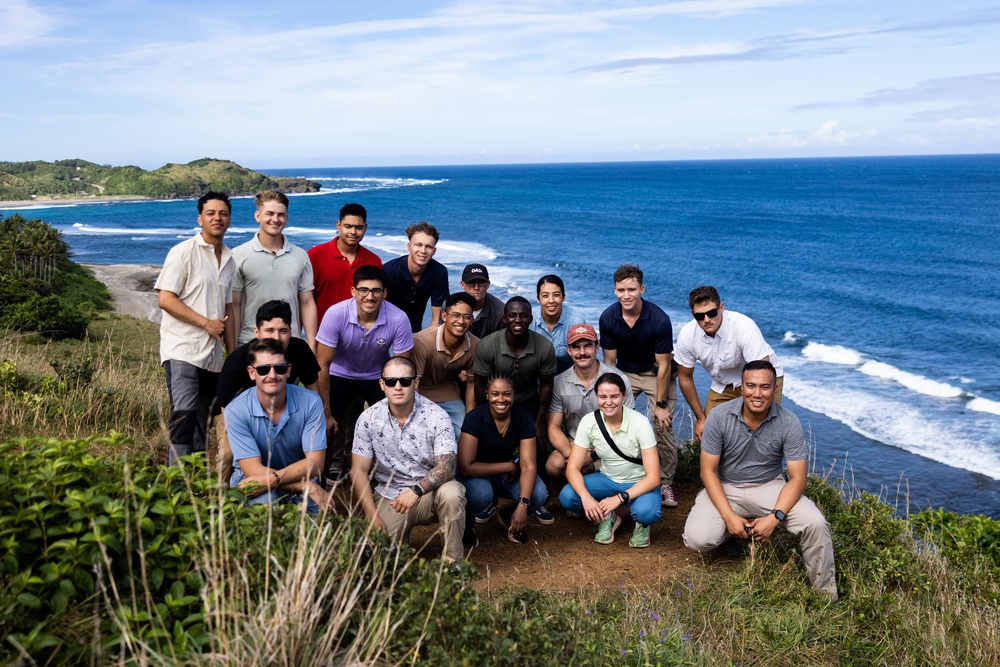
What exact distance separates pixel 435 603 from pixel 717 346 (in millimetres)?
4405

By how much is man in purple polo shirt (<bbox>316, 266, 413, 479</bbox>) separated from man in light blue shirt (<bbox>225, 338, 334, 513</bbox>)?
3.24 feet

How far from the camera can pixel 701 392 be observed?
819 inches

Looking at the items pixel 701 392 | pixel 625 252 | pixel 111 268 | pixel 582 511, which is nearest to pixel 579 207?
pixel 625 252

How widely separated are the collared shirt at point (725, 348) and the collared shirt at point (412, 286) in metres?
2.47

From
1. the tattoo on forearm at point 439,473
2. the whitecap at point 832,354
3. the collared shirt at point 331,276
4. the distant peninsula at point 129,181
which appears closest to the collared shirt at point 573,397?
the tattoo on forearm at point 439,473

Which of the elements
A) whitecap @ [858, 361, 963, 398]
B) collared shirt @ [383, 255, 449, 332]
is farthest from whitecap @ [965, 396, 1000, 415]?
collared shirt @ [383, 255, 449, 332]

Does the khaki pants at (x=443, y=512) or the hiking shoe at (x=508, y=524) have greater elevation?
the khaki pants at (x=443, y=512)

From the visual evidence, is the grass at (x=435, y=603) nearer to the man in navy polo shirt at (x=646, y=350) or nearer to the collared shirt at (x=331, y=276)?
the man in navy polo shirt at (x=646, y=350)

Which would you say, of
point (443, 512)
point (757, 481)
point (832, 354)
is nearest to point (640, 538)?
point (757, 481)

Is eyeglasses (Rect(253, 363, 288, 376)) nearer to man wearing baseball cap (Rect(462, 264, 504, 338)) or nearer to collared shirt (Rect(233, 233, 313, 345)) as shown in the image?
collared shirt (Rect(233, 233, 313, 345))

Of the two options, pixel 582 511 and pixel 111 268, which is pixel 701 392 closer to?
pixel 582 511

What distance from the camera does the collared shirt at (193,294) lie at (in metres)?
6.00

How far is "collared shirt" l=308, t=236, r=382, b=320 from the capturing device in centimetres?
754

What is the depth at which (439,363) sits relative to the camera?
7023 mm
